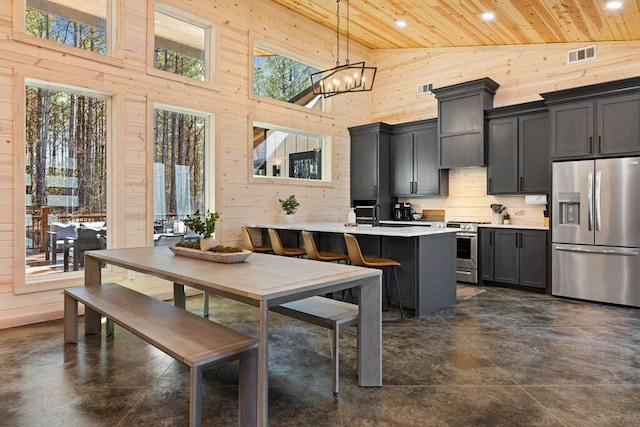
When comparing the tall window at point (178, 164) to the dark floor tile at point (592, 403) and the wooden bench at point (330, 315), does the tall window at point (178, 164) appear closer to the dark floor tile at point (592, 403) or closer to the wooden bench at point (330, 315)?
the wooden bench at point (330, 315)

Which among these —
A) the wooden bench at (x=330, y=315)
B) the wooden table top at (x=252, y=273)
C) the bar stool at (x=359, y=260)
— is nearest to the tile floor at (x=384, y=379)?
the wooden bench at (x=330, y=315)

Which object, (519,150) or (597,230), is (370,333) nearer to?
(597,230)

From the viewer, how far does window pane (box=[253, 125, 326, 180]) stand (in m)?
5.98

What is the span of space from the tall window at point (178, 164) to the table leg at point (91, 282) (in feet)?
4.73

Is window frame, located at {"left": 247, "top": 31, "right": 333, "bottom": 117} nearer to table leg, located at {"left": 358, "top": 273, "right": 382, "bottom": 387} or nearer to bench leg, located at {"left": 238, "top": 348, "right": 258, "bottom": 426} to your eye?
table leg, located at {"left": 358, "top": 273, "right": 382, "bottom": 387}

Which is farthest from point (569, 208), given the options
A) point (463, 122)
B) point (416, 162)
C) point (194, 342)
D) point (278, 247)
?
point (194, 342)

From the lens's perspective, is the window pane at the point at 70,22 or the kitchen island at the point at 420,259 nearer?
the window pane at the point at 70,22

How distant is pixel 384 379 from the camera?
2619 mm

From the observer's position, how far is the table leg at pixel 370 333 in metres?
2.42

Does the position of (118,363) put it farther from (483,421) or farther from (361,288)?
(483,421)

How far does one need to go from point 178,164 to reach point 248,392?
3809 mm

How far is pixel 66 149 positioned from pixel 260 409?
3.73 meters

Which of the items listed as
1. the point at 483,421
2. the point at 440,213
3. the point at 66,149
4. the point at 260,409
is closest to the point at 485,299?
the point at 440,213

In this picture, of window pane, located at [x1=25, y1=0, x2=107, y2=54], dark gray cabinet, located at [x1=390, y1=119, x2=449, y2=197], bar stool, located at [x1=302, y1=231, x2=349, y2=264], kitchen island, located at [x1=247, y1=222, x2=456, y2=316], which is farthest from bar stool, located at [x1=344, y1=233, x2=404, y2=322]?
window pane, located at [x1=25, y1=0, x2=107, y2=54]
